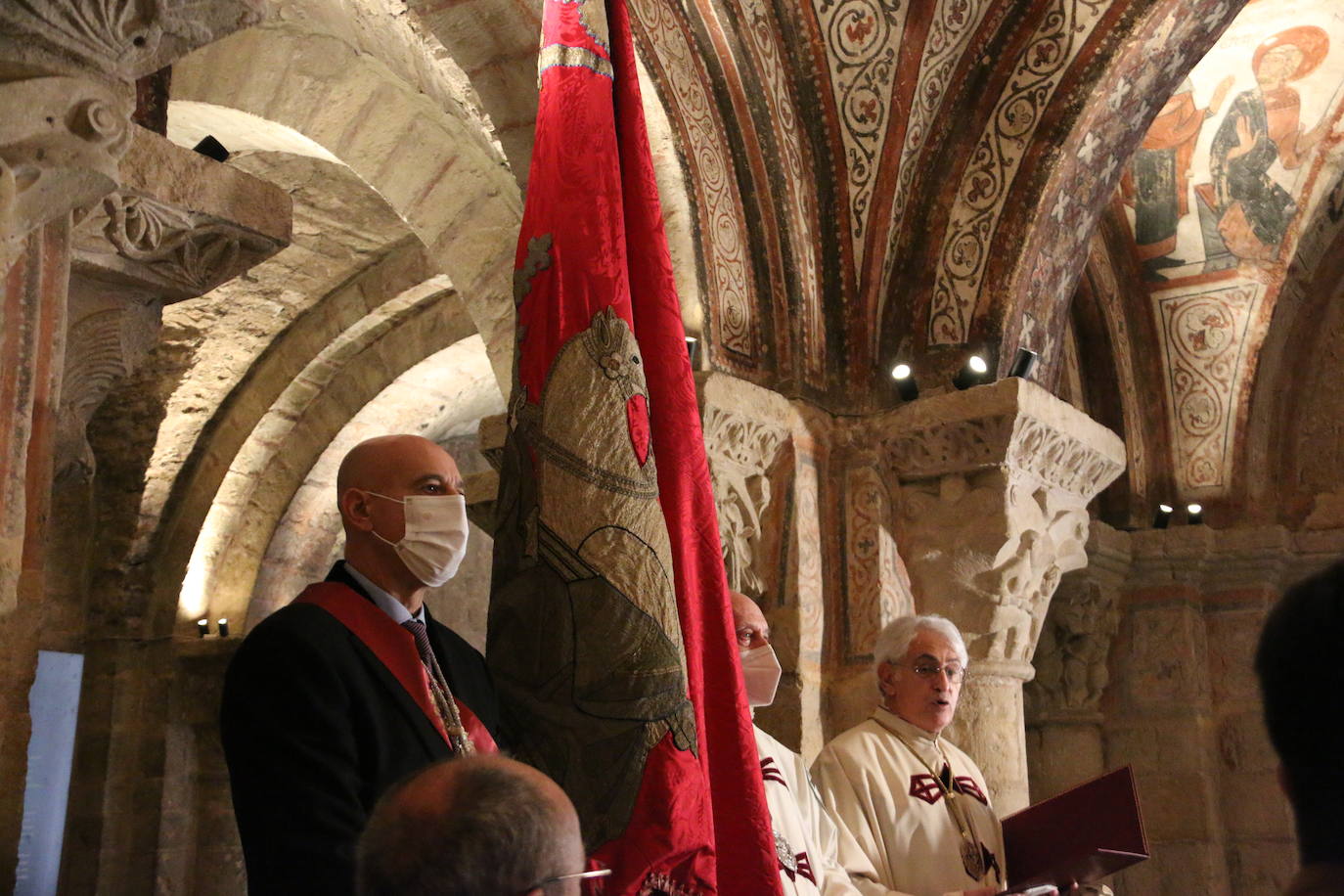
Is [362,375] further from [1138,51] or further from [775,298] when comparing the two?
[1138,51]

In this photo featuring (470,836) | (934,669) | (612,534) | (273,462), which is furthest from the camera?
(273,462)

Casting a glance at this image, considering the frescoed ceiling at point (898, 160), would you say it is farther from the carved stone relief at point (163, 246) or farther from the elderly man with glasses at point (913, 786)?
the carved stone relief at point (163, 246)

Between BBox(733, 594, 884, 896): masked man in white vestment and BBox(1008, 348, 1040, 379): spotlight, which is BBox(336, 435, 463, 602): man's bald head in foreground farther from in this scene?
BBox(1008, 348, 1040, 379): spotlight

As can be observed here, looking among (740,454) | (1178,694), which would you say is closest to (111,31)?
(740,454)

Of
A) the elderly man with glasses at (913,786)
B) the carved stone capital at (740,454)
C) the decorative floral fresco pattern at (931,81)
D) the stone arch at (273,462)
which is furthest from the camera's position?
the stone arch at (273,462)

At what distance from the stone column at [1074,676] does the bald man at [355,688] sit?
5034mm

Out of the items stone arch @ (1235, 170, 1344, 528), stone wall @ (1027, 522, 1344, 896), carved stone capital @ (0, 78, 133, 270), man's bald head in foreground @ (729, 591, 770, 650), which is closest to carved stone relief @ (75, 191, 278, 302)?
carved stone capital @ (0, 78, 133, 270)

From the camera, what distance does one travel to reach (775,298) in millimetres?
4801

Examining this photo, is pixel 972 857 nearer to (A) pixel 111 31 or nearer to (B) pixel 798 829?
(B) pixel 798 829

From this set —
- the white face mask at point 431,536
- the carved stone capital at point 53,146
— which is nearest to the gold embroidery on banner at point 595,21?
the carved stone capital at point 53,146

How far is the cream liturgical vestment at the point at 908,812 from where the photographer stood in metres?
3.30

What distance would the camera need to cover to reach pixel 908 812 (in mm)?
3365

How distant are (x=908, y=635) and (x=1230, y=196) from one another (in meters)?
4.07

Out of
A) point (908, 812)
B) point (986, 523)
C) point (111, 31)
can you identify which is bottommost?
point (908, 812)
